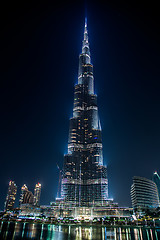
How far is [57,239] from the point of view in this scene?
50375 mm

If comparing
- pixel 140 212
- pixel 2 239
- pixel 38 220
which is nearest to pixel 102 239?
pixel 2 239

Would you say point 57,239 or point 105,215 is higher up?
point 105,215

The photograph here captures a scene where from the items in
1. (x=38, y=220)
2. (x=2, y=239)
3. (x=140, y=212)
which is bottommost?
(x=2, y=239)

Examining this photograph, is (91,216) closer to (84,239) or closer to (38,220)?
(38,220)

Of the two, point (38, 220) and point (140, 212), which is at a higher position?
point (140, 212)

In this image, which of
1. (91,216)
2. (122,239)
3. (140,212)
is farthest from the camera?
(91,216)

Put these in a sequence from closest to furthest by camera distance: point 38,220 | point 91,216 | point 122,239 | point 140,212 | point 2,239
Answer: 1. point 2,239
2. point 122,239
3. point 38,220
4. point 140,212
5. point 91,216

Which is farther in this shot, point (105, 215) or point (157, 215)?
point (105, 215)

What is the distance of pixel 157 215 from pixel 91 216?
A: 73769mm

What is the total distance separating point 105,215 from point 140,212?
37.8 metres

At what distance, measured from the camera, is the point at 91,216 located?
19762 centimetres

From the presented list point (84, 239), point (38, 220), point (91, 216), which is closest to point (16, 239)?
point (84, 239)

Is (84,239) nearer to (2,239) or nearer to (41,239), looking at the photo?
(41,239)

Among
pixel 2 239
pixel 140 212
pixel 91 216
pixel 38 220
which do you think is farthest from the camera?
pixel 91 216
